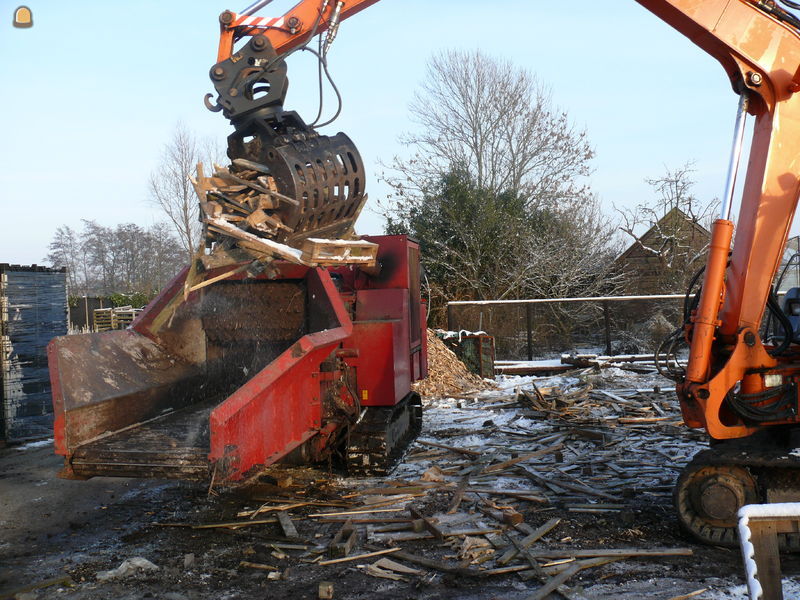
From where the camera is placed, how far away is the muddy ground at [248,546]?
4090 mm

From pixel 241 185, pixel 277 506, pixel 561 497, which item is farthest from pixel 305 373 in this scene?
pixel 561 497

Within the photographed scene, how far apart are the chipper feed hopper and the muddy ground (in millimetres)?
551

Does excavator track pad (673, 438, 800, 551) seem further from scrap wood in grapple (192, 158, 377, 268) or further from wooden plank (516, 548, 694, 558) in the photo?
scrap wood in grapple (192, 158, 377, 268)

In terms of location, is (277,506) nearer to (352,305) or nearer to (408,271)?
(352,305)

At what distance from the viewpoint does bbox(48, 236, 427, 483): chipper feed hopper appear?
4.80 meters

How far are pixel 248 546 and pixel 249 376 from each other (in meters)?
2.43

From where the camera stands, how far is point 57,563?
465 centimetres

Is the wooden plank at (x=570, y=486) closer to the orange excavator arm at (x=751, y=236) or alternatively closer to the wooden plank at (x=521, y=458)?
the wooden plank at (x=521, y=458)

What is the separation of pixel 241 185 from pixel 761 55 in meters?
3.79

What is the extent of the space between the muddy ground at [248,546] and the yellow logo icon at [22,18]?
11.3 ft

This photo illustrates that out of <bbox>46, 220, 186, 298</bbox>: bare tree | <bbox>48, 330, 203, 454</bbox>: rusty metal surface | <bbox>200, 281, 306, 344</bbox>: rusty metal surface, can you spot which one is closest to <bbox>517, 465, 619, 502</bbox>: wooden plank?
<bbox>200, 281, 306, 344</bbox>: rusty metal surface

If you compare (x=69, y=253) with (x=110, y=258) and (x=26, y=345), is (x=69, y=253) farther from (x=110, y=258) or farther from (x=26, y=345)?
(x=26, y=345)

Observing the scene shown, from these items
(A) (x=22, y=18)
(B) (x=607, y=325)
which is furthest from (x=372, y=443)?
(B) (x=607, y=325)

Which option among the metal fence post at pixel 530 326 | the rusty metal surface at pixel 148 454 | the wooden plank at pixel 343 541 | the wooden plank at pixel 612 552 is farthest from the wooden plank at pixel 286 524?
the metal fence post at pixel 530 326
